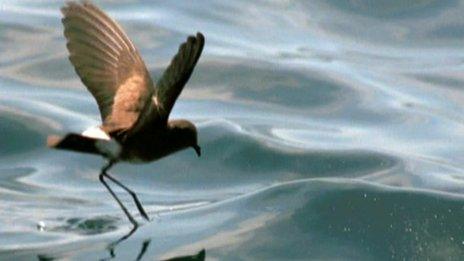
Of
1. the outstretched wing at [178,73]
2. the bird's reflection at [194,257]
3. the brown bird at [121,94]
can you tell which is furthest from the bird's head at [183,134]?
the bird's reflection at [194,257]

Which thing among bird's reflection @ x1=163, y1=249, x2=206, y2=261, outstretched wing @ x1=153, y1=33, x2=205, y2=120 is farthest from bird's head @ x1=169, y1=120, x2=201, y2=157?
bird's reflection @ x1=163, y1=249, x2=206, y2=261

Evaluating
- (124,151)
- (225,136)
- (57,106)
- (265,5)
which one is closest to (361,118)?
(225,136)

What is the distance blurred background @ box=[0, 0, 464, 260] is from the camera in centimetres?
803

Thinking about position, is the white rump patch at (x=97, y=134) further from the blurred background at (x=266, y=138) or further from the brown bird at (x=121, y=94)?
the blurred background at (x=266, y=138)

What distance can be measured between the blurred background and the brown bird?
604 millimetres

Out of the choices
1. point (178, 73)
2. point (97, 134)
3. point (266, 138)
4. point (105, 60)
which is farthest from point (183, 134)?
point (266, 138)

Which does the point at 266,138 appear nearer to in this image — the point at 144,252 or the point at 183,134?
the point at 144,252

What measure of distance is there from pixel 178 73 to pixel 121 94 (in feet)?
3.56

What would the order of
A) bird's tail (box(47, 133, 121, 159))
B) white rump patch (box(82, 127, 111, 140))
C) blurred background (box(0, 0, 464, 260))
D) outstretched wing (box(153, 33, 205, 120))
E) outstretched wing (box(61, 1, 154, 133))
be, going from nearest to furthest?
1. outstretched wing (box(153, 33, 205, 120))
2. bird's tail (box(47, 133, 121, 159))
3. white rump patch (box(82, 127, 111, 140))
4. outstretched wing (box(61, 1, 154, 133))
5. blurred background (box(0, 0, 464, 260))

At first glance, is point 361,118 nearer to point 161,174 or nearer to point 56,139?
point 161,174

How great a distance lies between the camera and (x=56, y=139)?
21.9 feet

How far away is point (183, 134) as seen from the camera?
7305 millimetres

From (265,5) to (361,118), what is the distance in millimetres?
3089

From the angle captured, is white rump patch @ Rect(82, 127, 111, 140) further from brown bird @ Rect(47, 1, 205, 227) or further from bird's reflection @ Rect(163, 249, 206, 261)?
bird's reflection @ Rect(163, 249, 206, 261)
